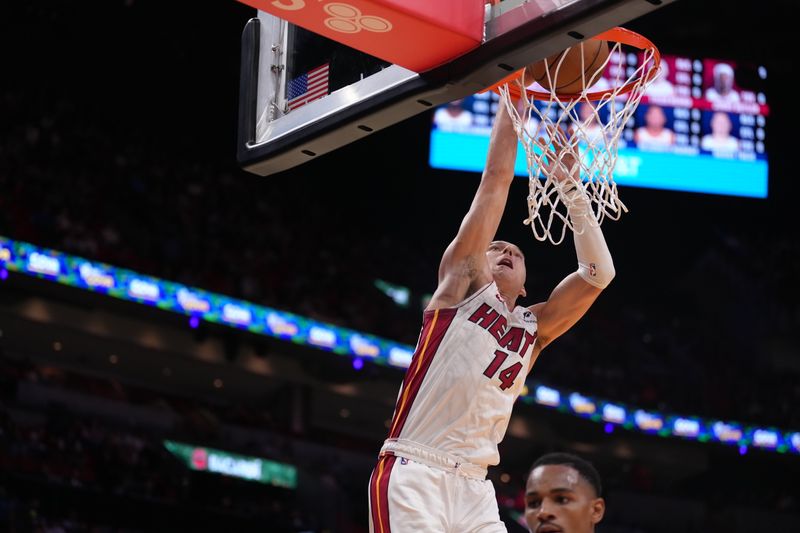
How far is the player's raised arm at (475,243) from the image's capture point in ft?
13.4

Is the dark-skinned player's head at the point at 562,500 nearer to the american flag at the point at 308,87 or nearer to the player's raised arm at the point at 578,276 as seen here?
the player's raised arm at the point at 578,276

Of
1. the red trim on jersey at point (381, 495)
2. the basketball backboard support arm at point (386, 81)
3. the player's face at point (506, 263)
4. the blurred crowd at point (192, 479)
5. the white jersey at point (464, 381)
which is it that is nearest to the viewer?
the basketball backboard support arm at point (386, 81)

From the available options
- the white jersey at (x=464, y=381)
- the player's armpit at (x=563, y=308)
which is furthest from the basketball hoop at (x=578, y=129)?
the white jersey at (x=464, y=381)

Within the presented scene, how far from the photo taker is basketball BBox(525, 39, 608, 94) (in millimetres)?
4137

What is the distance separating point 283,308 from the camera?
54.7 feet

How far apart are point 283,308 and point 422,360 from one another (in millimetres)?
12744

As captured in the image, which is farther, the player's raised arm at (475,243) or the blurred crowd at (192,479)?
the blurred crowd at (192,479)

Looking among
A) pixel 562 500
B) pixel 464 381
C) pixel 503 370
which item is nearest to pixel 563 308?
pixel 503 370

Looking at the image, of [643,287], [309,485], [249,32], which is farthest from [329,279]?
[249,32]

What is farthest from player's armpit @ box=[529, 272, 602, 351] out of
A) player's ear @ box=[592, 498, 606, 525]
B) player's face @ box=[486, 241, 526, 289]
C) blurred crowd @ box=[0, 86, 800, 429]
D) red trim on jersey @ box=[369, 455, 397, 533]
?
blurred crowd @ box=[0, 86, 800, 429]

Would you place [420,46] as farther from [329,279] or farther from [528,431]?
[528,431]

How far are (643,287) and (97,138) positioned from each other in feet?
→ 35.7

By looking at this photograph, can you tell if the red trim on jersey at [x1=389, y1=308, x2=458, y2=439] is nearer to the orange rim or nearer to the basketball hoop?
the basketball hoop

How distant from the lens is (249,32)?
4.22m
